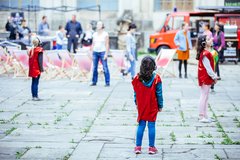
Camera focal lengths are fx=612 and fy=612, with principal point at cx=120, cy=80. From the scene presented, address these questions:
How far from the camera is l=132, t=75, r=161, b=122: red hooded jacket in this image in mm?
8180

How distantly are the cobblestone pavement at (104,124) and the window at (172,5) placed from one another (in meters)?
17.8

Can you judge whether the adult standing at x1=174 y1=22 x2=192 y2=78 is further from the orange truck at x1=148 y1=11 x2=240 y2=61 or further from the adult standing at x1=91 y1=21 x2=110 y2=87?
the orange truck at x1=148 y1=11 x2=240 y2=61

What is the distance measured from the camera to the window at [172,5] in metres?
33.5

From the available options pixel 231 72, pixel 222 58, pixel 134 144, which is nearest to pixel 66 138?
pixel 134 144

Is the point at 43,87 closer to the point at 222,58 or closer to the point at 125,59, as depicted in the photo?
the point at 125,59

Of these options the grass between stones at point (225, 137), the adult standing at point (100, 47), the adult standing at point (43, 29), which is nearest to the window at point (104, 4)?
the adult standing at point (43, 29)

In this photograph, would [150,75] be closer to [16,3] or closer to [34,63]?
[34,63]

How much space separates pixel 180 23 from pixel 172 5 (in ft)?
26.6

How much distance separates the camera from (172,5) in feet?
111

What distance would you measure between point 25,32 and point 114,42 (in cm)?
487

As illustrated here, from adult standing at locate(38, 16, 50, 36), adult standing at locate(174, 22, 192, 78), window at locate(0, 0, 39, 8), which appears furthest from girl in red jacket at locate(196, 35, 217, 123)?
window at locate(0, 0, 39, 8)

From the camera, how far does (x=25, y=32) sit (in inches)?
1011

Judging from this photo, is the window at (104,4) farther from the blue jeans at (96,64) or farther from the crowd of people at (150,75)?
the blue jeans at (96,64)

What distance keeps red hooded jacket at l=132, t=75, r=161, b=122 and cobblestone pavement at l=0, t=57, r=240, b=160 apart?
0.55 m
